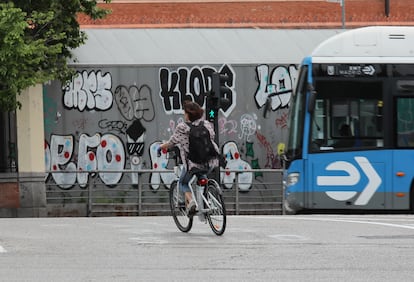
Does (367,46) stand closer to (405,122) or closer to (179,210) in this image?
(405,122)

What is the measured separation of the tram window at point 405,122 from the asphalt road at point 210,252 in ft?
7.22

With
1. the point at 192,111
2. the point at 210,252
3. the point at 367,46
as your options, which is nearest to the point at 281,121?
the point at 367,46

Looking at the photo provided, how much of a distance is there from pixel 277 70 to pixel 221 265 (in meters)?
16.4

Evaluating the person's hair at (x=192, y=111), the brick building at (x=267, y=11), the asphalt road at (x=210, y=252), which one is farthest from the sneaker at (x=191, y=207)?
the brick building at (x=267, y=11)

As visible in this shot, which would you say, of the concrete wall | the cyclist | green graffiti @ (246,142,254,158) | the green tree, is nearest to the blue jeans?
the cyclist

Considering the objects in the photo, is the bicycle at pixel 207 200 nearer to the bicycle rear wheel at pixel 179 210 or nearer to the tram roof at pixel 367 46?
the bicycle rear wheel at pixel 179 210

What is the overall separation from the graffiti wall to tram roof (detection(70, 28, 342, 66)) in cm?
34

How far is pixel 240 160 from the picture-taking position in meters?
26.7

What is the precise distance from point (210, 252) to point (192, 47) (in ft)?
52.6

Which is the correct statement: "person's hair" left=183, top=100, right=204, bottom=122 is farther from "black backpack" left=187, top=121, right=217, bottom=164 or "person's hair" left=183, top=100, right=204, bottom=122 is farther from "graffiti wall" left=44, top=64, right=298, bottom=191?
"graffiti wall" left=44, top=64, right=298, bottom=191

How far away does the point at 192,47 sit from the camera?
2748cm

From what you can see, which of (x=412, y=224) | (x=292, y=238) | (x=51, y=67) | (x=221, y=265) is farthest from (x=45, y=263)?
(x=51, y=67)

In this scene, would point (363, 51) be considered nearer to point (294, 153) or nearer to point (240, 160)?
point (294, 153)

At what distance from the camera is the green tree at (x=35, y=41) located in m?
22.1
